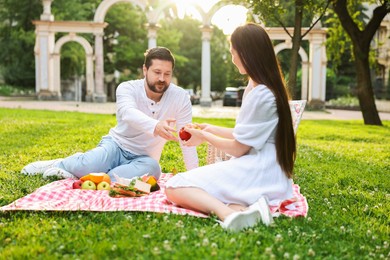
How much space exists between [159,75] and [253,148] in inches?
61.8

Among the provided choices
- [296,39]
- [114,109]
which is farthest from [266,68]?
[114,109]

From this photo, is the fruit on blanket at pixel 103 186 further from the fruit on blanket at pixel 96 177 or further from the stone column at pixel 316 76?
the stone column at pixel 316 76

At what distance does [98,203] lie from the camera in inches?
186

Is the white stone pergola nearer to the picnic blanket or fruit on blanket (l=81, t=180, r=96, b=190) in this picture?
fruit on blanket (l=81, t=180, r=96, b=190)

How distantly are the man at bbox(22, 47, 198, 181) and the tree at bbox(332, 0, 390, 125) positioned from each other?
1286 cm

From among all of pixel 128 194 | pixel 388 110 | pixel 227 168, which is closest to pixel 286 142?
pixel 227 168

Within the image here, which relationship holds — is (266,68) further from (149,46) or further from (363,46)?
(149,46)

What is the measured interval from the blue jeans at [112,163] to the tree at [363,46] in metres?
Result: 13.1

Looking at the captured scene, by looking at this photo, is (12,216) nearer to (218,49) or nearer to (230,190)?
(230,190)

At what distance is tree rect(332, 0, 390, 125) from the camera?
689 inches

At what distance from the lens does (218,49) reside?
5578cm

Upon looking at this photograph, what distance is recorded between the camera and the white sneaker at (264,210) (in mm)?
4074

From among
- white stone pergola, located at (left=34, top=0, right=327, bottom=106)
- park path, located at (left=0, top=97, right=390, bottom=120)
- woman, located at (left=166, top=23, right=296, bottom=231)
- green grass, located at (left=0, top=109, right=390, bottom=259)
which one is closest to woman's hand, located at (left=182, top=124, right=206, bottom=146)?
woman, located at (left=166, top=23, right=296, bottom=231)

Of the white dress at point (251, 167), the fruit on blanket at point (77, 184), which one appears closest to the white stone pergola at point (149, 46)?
the fruit on blanket at point (77, 184)
